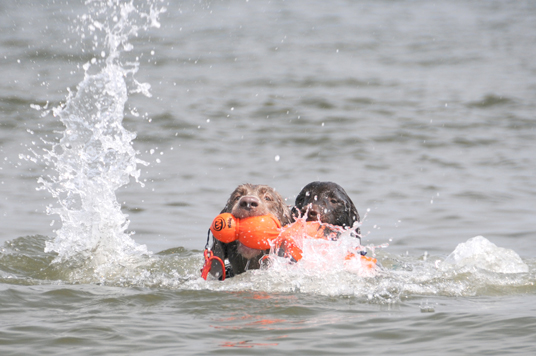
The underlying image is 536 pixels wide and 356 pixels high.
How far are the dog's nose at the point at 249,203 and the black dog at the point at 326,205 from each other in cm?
69

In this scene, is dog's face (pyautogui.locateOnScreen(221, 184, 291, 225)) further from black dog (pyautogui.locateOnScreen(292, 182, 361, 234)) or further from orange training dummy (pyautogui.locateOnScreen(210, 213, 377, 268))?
black dog (pyautogui.locateOnScreen(292, 182, 361, 234))

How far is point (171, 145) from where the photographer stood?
52.0ft

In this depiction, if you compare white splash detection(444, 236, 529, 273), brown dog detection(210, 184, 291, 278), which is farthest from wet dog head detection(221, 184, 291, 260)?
white splash detection(444, 236, 529, 273)

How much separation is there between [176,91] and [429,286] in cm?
1607

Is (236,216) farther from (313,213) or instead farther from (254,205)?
(313,213)

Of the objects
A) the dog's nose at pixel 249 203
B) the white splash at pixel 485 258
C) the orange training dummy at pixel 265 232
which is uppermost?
the dog's nose at pixel 249 203

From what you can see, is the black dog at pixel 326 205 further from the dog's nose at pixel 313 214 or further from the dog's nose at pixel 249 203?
the dog's nose at pixel 249 203

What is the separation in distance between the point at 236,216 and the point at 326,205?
1.13 m

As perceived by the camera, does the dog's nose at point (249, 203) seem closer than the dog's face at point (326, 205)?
Yes

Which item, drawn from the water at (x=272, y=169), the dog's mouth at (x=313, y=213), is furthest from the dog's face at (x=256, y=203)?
the water at (x=272, y=169)

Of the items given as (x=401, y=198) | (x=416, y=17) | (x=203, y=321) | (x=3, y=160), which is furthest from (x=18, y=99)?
(x=416, y=17)

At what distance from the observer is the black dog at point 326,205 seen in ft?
22.1

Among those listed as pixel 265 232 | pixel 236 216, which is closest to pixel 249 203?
pixel 236 216

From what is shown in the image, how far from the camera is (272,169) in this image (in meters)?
13.4
